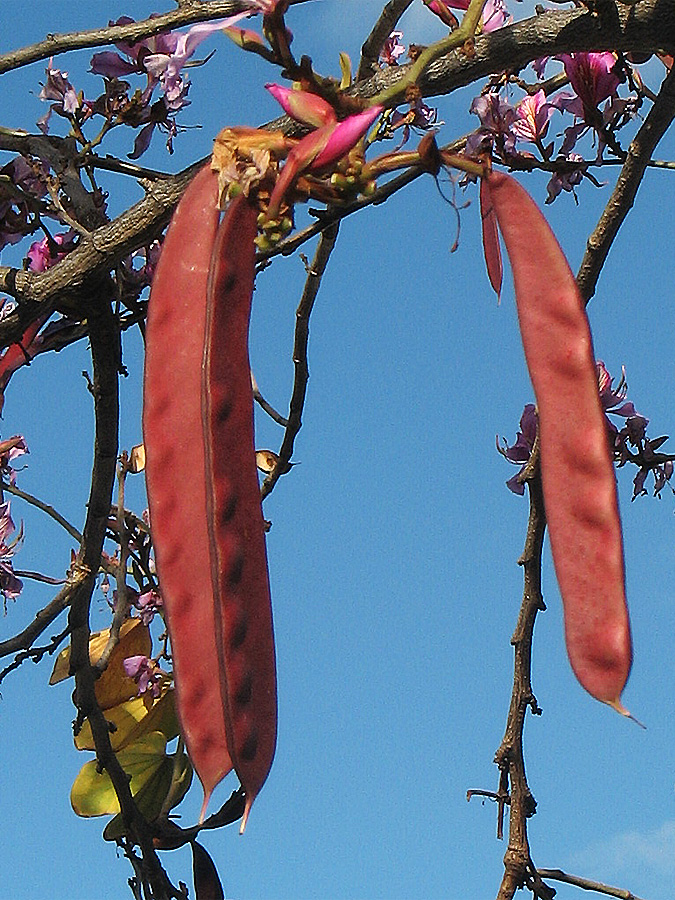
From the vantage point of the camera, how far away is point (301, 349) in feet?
6.56

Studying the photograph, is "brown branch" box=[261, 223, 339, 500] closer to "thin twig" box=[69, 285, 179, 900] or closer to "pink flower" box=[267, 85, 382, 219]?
"thin twig" box=[69, 285, 179, 900]

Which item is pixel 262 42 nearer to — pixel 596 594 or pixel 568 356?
pixel 568 356

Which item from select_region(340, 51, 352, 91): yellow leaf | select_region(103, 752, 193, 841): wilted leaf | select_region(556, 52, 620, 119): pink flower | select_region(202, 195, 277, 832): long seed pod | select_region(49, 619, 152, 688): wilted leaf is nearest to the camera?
select_region(202, 195, 277, 832): long seed pod

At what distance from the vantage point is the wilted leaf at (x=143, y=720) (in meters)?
2.19

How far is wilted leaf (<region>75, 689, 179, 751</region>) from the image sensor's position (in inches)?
86.0

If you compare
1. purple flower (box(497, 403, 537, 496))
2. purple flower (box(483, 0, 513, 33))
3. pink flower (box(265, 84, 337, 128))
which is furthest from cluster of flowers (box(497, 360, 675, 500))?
pink flower (box(265, 84, 337, 128))

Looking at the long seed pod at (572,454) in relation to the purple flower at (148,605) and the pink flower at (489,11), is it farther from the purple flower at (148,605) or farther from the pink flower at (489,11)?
the purple flower at (148,605)

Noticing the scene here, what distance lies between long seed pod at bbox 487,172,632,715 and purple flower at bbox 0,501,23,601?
1594mm

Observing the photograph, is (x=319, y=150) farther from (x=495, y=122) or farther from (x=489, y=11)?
(x=489, y=11)

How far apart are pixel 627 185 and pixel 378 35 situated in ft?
1.29

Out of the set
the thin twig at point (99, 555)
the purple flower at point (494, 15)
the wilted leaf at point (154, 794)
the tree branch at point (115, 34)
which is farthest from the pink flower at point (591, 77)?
the wilted leaf at point (154, 794)

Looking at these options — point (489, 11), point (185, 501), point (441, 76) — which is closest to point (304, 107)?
point (185, 501)

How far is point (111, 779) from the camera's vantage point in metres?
2.03

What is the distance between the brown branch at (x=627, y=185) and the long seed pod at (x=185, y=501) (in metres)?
0.82
